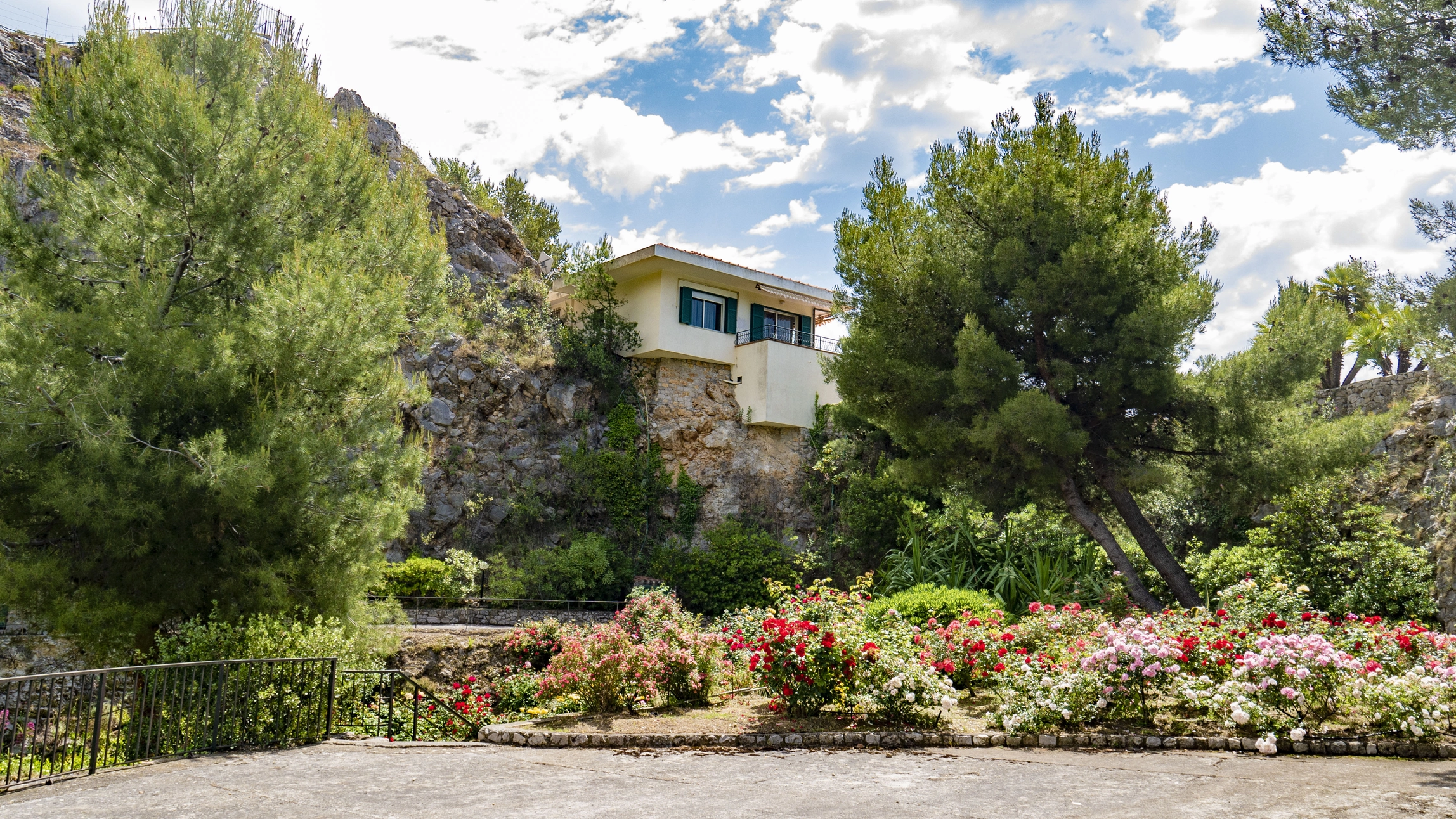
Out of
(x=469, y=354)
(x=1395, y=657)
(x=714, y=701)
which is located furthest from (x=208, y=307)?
(x=1395, y=657)

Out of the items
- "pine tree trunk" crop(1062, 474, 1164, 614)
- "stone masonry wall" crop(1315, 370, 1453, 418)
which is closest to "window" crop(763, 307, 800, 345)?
"pine tree trunk" crop(1062, 474, 1164, 614)

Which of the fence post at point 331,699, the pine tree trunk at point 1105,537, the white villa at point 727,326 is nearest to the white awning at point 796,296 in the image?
the white villa at point 727,326

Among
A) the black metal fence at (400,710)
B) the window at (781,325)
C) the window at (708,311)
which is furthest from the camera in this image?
the window at (781,325)

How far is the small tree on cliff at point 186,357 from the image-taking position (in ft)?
28.3

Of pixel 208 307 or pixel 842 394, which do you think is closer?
pixel 208 307

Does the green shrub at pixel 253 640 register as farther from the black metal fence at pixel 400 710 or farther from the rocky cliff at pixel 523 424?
the rocky cliff at pixel 523 424

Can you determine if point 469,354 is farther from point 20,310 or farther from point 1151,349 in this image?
point 1151,349

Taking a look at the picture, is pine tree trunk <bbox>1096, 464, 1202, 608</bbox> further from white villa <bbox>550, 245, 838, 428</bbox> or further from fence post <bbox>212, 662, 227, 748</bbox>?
fence post <bbox>212, 662, 227, 748</bbox>

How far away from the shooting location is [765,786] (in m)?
5.68

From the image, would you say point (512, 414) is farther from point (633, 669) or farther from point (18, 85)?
point (633, 669)


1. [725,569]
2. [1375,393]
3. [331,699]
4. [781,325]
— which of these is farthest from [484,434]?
[1375,393]

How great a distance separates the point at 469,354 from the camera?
67.1 ft

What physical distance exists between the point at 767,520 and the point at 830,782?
51.0ft

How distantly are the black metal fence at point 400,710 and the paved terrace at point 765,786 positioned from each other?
7.24 feet
